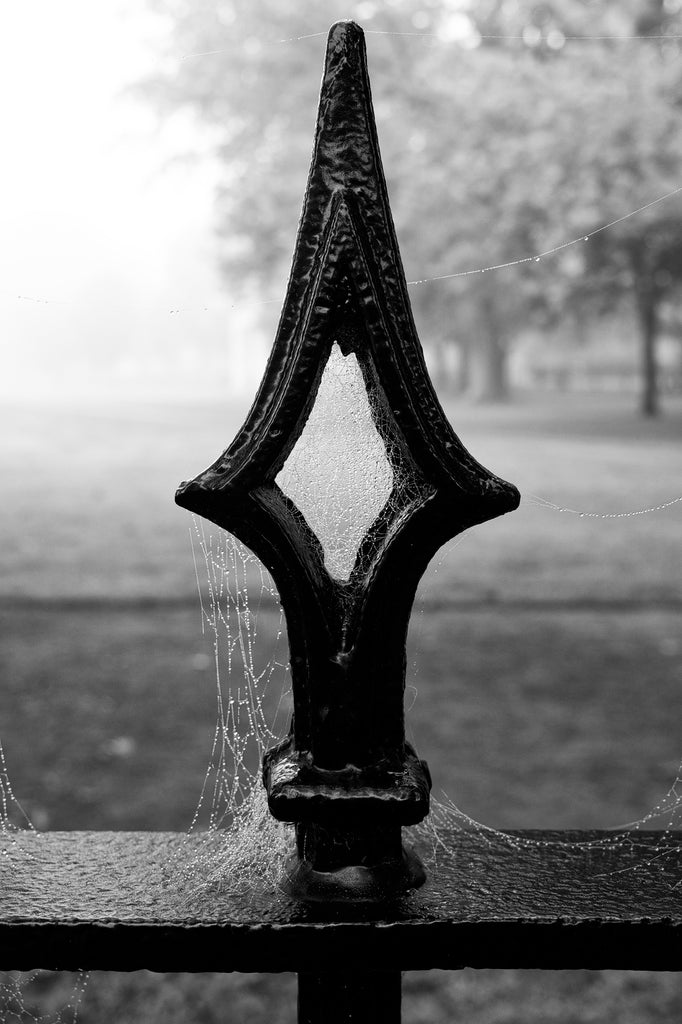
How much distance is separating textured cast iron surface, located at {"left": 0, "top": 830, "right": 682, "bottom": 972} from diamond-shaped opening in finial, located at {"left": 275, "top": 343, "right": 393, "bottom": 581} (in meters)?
0.41

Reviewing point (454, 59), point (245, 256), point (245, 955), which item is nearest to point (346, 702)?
point (245, 955)

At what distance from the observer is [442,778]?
430 centimetres

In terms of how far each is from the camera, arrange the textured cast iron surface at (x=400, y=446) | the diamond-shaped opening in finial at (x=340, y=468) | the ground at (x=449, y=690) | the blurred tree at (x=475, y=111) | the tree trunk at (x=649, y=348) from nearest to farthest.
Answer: the textured cast iron surface at (x=400, y=446), the diamond-shaped opening in finial at (x=340, y=468), the ground at (x=449, y=690), the blurred tree at (x=475, y=111), the tree trunk at (x=649, y=348)

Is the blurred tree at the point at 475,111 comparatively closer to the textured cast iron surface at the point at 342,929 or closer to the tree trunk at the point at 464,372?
the textured cast iron surface at the point at 342,929

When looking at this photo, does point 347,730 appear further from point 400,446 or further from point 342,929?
point 400,446

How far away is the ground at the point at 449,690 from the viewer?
3.11m

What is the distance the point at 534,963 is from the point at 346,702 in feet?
1.11

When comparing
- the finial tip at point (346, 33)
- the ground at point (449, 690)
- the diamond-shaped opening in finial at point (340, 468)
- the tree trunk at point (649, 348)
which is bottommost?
the ground at point (449, 690)

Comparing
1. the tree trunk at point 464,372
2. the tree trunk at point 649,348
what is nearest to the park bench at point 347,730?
the tree trunk at point 649,348

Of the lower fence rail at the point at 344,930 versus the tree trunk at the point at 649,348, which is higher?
the tree trunk at the point at 649,348

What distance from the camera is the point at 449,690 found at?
5.44 m

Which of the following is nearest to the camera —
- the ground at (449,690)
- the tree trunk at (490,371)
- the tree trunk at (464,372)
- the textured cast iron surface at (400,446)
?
the textured cast iron surface at (400,446)

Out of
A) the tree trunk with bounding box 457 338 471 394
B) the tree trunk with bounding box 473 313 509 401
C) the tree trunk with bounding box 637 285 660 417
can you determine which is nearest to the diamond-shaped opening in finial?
the tree trunk with bounding box 637 285 660 417

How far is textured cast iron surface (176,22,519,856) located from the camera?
3.18ft
